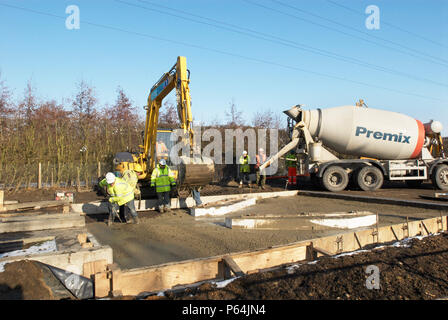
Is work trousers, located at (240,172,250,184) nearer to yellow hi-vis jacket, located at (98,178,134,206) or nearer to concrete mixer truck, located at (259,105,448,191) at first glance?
concrete mixer truck, located at (259,105,448,191)

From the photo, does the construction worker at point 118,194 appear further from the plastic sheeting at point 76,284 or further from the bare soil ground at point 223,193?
the bare soil ground at point 223,193

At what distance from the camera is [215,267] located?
399 cm

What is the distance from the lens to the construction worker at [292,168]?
43.3 ft

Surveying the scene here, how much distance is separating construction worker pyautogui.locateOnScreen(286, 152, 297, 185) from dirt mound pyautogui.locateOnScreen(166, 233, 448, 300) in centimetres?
909

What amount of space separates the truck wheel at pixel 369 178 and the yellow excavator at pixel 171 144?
22.0 ft

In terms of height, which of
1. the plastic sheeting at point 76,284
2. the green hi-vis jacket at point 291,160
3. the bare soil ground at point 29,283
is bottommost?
the plastic sheeting at point 76,284

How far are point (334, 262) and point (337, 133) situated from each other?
957 cm

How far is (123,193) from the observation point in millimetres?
7281

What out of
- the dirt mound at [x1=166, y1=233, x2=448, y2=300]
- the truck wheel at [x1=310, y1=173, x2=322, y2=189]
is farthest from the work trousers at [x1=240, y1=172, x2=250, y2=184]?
the dirt mound at [x1=166, y1=233, x2=448, y2=300]

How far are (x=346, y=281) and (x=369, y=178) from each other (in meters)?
10.2

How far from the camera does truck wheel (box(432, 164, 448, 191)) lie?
12.8 metres

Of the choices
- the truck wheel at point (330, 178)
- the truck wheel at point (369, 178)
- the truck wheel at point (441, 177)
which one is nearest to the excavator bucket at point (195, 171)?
the truck wheel at point (330, 178)

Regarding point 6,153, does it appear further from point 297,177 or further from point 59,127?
point 297,177
